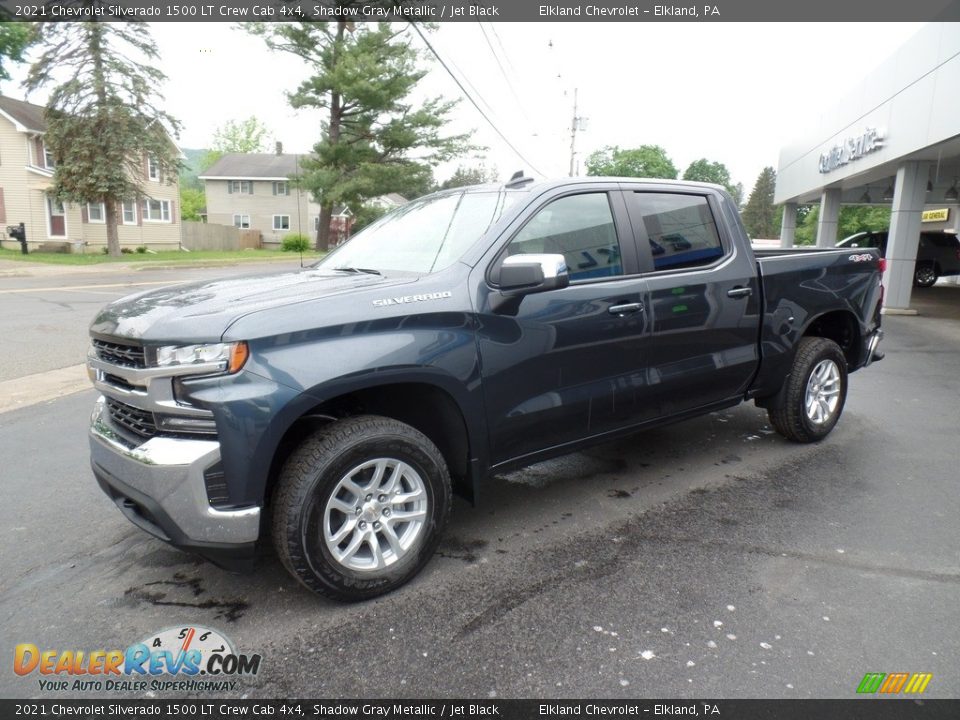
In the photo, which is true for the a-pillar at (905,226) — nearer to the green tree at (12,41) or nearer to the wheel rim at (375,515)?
the wheel rim at (375,515)

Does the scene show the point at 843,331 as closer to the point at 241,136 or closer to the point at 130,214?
the point at 130,214

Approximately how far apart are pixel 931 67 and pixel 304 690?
15080mm

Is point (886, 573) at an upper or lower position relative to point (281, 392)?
lower

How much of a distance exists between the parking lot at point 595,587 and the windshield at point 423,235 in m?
1.57

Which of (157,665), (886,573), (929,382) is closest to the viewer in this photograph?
(157,665)

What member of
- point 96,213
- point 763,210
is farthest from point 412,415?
point 763,210

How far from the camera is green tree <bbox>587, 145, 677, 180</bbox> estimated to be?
279 feet

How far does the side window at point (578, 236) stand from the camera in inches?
146

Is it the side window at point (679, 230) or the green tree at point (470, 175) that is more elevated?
the green tree at point (470, 175)

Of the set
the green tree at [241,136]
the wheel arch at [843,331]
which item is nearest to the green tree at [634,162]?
the green tree at [241,136]

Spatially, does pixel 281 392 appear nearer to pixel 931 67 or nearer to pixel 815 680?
pixel 815 680

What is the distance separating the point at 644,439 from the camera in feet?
18.2

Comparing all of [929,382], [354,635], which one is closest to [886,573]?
[354,635]

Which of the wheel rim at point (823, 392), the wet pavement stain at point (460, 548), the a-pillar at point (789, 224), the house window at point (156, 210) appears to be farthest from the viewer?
the house window at point (156, 210)
